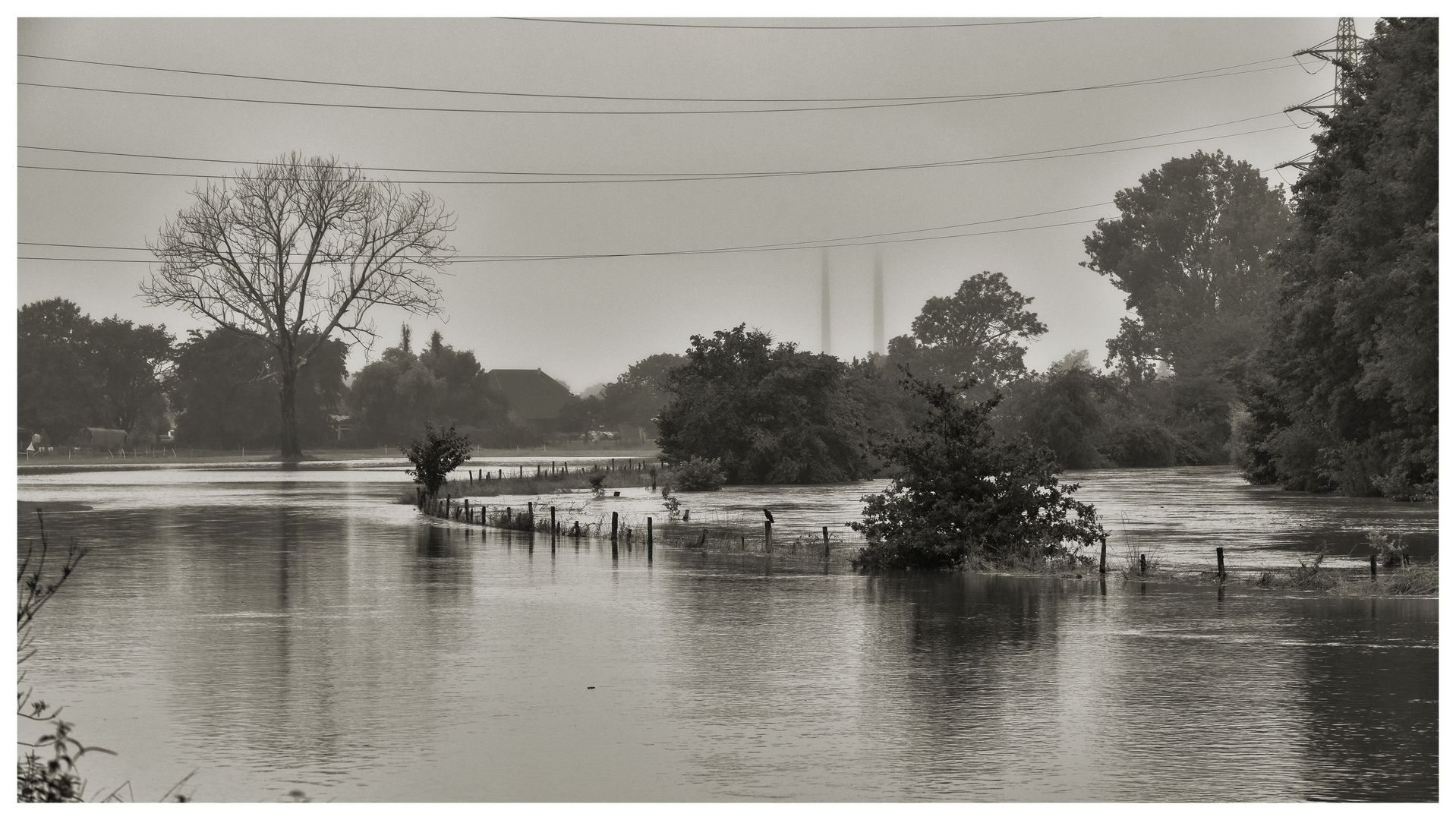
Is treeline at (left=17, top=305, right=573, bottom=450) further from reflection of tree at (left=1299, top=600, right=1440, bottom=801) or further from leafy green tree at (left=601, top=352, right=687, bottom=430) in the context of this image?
reflection of tree at (left=1299, top=600, right=1440, bottom=801)

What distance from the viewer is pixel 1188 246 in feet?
412

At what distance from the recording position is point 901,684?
12508 millimetres

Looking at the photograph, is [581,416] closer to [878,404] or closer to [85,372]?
[85,372]

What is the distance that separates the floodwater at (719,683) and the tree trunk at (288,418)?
8049 centimetres

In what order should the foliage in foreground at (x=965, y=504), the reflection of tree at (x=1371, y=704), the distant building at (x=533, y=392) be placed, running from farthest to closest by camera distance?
the distant building at (x=533, y=392)
the foliage in foreground at (x=965, y=504)
the reflection of tree at (x=1371, y=704)

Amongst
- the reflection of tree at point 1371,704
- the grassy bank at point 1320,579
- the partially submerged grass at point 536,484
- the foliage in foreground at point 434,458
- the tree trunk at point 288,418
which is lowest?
the reflection of tree at point 1371,704

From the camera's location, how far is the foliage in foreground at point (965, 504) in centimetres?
2328

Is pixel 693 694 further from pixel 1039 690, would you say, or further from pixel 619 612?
pixel 619 612

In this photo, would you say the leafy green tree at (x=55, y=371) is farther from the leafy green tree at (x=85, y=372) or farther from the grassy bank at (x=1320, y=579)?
the grassy bank at (x=1320, y=579)

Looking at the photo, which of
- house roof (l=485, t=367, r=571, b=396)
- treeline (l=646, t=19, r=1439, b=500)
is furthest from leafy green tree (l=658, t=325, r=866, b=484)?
house roof (l=485, t=367, r=571, b=396)

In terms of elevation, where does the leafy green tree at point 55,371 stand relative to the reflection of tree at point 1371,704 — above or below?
above

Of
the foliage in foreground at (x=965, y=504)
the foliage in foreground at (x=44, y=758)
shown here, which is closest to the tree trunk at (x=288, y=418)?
the foliage in foreground at (x=965, y=504)

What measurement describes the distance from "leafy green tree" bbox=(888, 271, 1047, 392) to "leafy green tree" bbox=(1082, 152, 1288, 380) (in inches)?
344

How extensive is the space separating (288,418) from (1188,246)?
69796 mm
